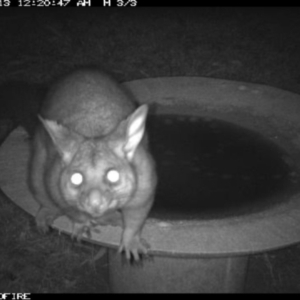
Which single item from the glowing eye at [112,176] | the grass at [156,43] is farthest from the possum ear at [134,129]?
the grass at [156,43]

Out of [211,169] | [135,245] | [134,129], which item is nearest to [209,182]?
[211,169]

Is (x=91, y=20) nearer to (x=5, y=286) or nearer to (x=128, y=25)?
(x=128, y=25)

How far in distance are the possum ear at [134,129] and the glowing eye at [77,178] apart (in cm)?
30

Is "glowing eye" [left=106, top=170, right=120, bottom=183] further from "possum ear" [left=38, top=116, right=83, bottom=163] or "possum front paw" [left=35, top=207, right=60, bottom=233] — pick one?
"possum front paw" [left=35, top=207, right=60, bottom=233]

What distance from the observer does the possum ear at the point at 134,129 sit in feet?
8.41

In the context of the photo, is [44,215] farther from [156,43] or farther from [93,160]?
[156,43]

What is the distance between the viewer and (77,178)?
8.21 feet

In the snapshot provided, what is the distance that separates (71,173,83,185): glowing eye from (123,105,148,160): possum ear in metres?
0.30

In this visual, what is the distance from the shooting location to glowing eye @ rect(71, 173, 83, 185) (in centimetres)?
250

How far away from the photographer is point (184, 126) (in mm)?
4250

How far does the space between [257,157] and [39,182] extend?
167 centimetres

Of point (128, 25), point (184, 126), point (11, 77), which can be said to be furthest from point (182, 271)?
point (128, 25)

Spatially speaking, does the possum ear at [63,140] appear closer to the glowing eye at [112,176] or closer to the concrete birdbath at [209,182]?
the glowing eye at [112,176]

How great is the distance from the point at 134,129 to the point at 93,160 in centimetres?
28
